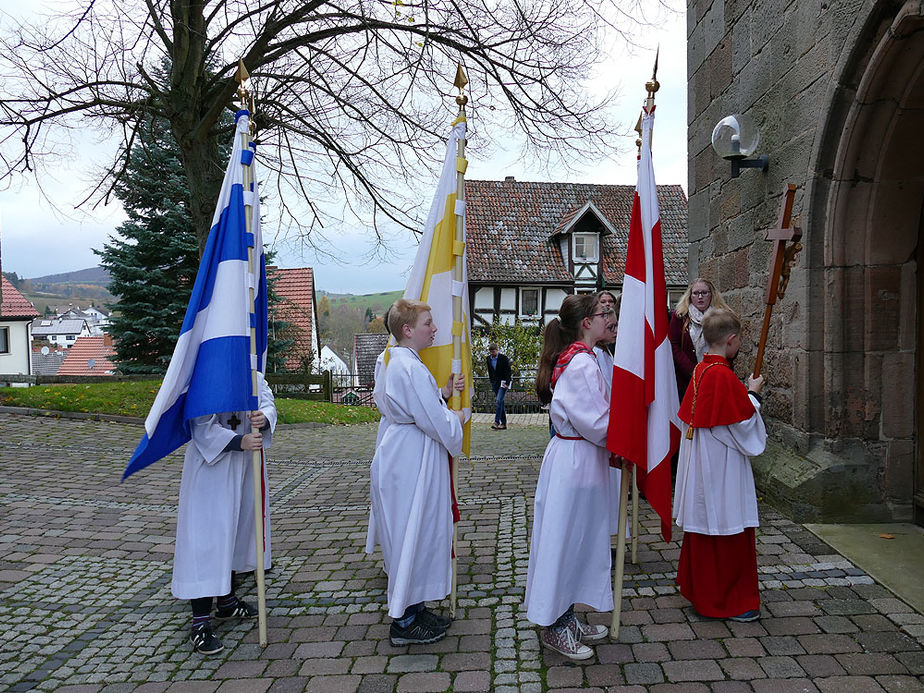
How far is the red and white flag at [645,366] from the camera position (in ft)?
11.4

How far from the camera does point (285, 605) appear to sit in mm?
4199

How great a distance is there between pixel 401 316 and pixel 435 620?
1616 mm

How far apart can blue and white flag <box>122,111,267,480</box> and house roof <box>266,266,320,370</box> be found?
65.5 feet

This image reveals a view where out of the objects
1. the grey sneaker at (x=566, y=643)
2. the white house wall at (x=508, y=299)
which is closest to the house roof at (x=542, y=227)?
the white house wall at (x=508, y=299)

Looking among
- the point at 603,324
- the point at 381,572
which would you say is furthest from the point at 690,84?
the point at 381,572

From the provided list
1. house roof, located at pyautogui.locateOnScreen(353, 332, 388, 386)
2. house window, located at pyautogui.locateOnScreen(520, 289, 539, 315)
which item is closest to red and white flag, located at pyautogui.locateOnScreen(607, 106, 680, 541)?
house window, located at pyautogui.locateOnScreen(520, 289, 539, 315)

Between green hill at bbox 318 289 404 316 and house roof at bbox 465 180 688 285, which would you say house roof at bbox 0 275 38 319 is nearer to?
house roof at bbox 465 180 688 285

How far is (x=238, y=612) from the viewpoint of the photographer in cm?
403

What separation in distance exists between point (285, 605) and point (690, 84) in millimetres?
6548

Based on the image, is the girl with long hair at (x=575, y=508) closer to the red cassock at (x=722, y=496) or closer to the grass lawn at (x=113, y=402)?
the red cassock at (x=722, y=496)

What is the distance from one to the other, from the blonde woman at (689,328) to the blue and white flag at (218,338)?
321 cm

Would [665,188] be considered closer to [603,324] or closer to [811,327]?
[811,327]

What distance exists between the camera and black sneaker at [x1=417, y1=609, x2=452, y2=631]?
3.66m

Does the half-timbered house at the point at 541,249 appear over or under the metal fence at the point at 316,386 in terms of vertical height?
over
